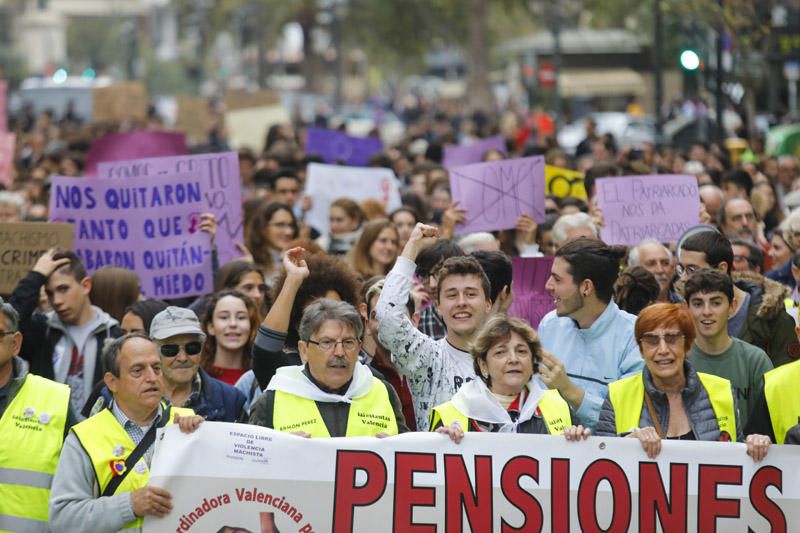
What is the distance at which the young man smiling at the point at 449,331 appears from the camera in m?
6.59

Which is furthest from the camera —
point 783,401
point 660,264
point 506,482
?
point 660,264

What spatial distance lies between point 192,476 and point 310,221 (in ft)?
27.0

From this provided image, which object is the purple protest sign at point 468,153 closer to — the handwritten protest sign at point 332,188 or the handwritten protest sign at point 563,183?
the handwritten protest sign at point 332,188

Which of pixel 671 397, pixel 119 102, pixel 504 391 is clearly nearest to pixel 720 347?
pixel 671 397

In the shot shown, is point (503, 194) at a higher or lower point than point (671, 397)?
higher

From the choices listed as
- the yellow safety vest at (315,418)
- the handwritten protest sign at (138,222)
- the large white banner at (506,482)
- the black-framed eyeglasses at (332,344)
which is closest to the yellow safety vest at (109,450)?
the large white banner at (506,482)

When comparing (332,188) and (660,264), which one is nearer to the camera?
(660,264)

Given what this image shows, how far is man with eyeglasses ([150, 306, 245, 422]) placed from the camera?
22.3 feet

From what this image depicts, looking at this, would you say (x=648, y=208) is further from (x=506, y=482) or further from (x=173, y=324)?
(x=506, y=482)

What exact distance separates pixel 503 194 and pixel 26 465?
5533 mm

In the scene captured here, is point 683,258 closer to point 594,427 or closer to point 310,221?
point 594,427

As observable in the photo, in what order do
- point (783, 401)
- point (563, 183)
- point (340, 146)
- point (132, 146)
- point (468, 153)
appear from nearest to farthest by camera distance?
1. point (783, 401)
2. point (563, 183)
3. point (132, 146)
4. point (468, 153)
5. point (340, 146)

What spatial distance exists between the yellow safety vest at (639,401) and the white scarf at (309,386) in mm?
909

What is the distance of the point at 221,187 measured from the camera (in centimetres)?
1079
